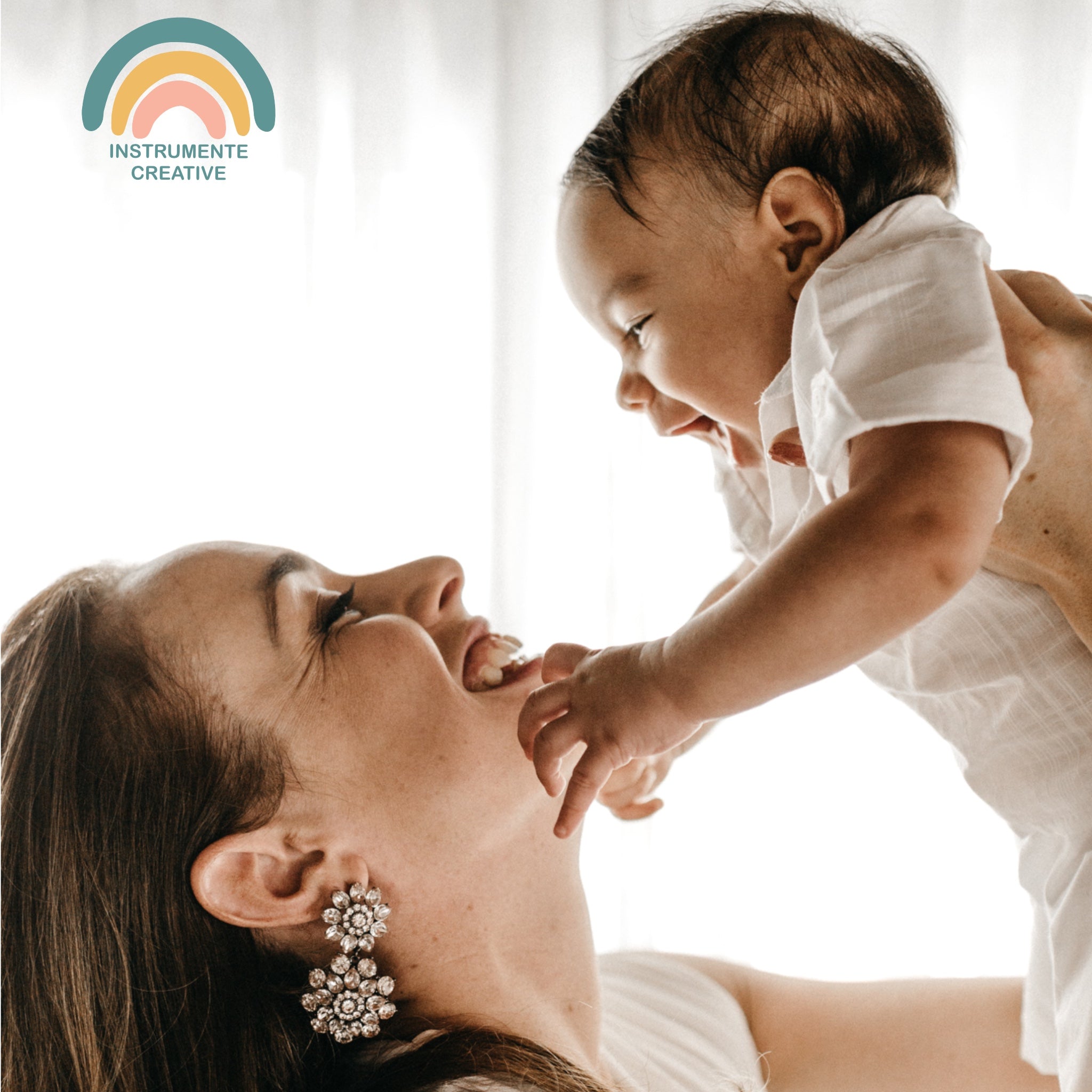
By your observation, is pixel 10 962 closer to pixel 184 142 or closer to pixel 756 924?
pixel 184 142

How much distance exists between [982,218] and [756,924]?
1.29 meters

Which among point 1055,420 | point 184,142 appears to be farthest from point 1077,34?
point 184,142

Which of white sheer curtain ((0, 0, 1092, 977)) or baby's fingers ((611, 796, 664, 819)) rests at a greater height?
white sheer curtain ((0, 0, 1092, 977))

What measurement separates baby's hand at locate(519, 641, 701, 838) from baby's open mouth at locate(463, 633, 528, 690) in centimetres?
22

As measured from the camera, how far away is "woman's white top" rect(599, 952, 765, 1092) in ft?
3.44

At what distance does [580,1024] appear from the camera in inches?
37.7

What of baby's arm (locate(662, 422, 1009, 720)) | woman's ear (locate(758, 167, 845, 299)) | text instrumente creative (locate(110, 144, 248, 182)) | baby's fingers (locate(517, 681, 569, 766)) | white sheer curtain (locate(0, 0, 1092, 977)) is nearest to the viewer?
baby's arm (locate(662, 422, 1009, 720))

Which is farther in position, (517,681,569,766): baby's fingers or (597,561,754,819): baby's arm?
(597,561,754,819): baby's arm

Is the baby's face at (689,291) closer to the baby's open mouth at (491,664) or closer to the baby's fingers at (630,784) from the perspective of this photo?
the baby's open mouth at (491,664)

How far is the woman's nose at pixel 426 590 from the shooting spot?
3.08 ft

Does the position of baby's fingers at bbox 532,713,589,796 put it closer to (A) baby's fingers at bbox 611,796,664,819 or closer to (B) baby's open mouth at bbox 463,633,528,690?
(B) baby's open mouth at bbox 463,633,528,690

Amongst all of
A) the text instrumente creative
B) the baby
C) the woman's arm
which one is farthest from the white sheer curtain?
the baby

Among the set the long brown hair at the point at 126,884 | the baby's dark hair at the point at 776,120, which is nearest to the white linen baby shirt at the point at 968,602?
the baby's dark hair at the point at 776,120

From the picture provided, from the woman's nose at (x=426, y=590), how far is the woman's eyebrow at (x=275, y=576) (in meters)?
0.09
